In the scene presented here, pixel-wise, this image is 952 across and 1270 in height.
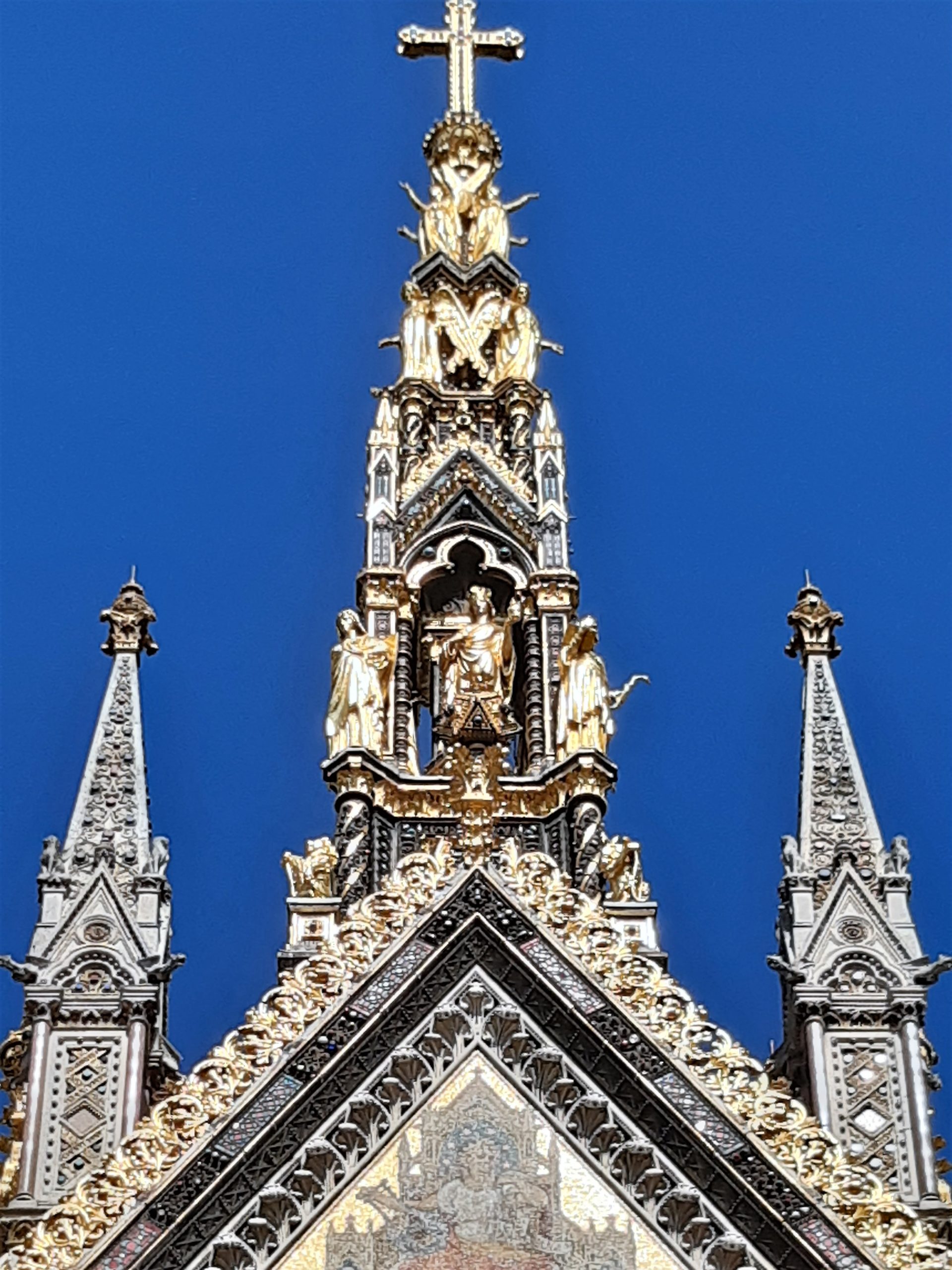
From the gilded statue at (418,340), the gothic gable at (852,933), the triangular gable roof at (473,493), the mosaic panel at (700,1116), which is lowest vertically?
the mosaic panel at (700,1116)

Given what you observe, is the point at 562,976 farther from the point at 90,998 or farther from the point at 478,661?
the point at 478,661

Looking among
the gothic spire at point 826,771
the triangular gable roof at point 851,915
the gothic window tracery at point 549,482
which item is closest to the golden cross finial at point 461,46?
the gothic window tracery at point 549,482

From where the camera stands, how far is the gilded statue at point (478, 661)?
21547 millimetres

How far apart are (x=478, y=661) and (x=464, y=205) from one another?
7195mm

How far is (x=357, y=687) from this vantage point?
2241cm

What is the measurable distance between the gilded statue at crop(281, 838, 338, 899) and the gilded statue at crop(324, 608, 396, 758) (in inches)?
44.3

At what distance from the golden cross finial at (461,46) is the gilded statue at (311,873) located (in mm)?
10404

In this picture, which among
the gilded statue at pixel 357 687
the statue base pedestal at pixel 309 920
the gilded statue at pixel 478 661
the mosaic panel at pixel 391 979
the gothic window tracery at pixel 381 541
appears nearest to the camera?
the mosaic panel at pixel 391 979

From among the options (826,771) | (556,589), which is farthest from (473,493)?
(826,771)

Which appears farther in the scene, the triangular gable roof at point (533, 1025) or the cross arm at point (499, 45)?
the cross arm at point (499, 45)

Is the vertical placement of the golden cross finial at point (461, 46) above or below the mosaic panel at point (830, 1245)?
above

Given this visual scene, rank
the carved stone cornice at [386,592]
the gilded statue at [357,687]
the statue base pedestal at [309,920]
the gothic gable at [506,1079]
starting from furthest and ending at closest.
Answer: the carved stone cornice at [386,592] → the gilded statue at [357,687] → the statue base pedestal at [309,920] → the gothic gable at [506,1079]

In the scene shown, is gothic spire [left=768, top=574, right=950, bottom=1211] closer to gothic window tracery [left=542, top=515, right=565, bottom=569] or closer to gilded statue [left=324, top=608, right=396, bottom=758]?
gilded statue [left=324, top=608, right=396, bottom=758]

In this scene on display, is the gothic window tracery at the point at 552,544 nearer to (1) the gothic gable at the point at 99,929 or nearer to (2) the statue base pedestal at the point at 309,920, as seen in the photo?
(2) the statue base pedestal at the point at 309,920
